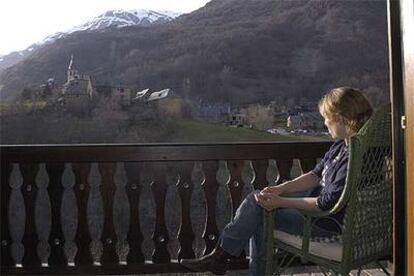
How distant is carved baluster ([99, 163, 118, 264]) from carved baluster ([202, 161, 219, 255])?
0.52 m

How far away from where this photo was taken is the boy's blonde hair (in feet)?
6.31

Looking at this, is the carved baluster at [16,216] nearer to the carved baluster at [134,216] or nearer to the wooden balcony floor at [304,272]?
the carved baluster at [134,216]

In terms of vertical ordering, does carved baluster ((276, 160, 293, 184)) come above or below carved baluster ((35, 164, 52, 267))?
above

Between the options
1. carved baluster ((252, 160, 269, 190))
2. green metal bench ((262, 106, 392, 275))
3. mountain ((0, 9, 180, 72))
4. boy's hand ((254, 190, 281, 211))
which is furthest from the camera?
mountain ((0, 9, 180, 72))

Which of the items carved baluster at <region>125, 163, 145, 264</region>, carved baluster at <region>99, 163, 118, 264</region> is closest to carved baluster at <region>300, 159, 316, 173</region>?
carved baluster at <region>125, 163, 145, 264</region>

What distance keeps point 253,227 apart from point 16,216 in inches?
58.7

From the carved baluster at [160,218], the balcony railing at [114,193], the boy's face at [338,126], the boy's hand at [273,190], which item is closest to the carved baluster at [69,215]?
the balcony railing at [114,193]

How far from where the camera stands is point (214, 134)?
11.2 ft

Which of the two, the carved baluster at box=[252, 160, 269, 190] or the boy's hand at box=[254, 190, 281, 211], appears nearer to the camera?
the boy's hand at box=[254, 190, 281, 211]

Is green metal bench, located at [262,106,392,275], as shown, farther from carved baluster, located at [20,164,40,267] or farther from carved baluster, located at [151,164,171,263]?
carved baluster, located at [20,164,40,267]

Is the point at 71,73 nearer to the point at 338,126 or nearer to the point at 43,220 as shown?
the point at 43,220

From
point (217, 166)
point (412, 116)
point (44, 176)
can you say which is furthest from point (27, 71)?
point (412, 116)

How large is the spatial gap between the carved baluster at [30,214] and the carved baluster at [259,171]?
1.23 meters

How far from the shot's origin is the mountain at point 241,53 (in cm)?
366
